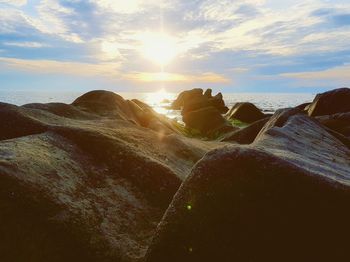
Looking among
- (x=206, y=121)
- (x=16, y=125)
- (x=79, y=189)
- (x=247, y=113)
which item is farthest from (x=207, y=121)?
(x=79, y=189)

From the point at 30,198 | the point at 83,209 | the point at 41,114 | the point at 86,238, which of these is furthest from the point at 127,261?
the point at 41,114

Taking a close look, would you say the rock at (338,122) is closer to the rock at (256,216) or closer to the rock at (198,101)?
the rock at (256,216)

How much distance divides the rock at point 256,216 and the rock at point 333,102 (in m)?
37.2

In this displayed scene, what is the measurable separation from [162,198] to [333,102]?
35.4 meters

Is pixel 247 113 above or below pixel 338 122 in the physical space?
below

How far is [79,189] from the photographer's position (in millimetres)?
11562

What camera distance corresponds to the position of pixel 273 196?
7.69 m

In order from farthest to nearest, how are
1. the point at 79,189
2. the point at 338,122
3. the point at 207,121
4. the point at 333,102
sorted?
the point at 207,121 < the point at 333,102 < the point at 338,122 < the point at 79,189

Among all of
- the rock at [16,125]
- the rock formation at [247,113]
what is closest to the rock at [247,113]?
the rock formation at [247,113]

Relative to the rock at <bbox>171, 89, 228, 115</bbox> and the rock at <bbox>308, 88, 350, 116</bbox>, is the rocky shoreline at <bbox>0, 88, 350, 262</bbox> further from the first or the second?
the rock at <bbox>171, 89, 228, 115</bbox>

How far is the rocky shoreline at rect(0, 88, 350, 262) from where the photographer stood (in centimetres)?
756

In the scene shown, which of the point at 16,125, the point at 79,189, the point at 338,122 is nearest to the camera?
the point at 79,189

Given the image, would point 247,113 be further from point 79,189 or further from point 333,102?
point 79,189

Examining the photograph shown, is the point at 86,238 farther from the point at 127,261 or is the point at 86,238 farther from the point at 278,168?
the point at 278,168
